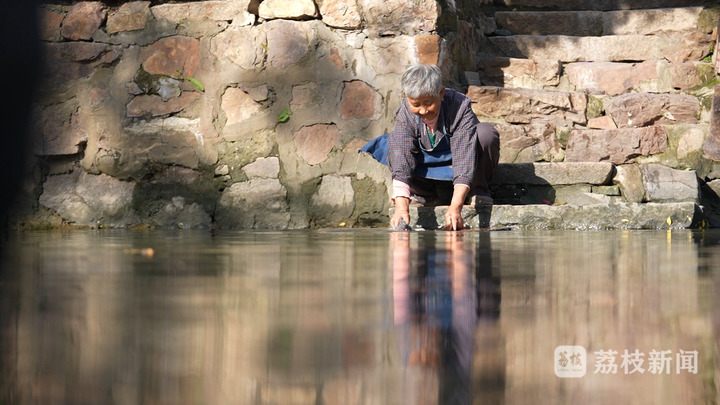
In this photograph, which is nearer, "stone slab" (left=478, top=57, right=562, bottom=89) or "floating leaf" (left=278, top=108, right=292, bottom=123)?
"floating leaf" (left=278, top=108, right=292, bottom=123)

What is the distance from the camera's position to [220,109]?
5398 mm

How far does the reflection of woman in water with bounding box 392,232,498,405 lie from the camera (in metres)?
0.96

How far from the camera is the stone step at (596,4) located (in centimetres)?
672

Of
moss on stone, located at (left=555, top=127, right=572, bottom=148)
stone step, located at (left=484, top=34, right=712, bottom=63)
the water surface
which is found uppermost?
stone step, located at (left=484, top=34, right=712, bottom=63)

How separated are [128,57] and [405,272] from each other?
3.90 metres

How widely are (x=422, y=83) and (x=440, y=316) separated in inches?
121

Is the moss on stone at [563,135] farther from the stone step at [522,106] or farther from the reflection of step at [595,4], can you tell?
the reflection of step at [595,4]

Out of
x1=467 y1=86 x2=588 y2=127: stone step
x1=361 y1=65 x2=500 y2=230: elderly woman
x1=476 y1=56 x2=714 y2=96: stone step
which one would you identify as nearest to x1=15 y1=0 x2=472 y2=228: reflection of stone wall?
x1=467 y1=86 x2=588 y2=127: stone step

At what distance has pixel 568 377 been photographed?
3.09 feet

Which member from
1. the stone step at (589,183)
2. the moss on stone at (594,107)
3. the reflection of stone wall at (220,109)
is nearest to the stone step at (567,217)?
the stone step at (589,183)

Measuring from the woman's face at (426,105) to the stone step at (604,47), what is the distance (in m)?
1.80

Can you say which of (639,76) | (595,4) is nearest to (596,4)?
(595,4)

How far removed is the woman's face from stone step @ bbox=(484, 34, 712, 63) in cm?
180

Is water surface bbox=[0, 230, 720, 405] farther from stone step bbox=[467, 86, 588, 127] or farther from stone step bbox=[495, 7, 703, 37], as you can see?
stone step bbox=[495, 7, 703, 37]
